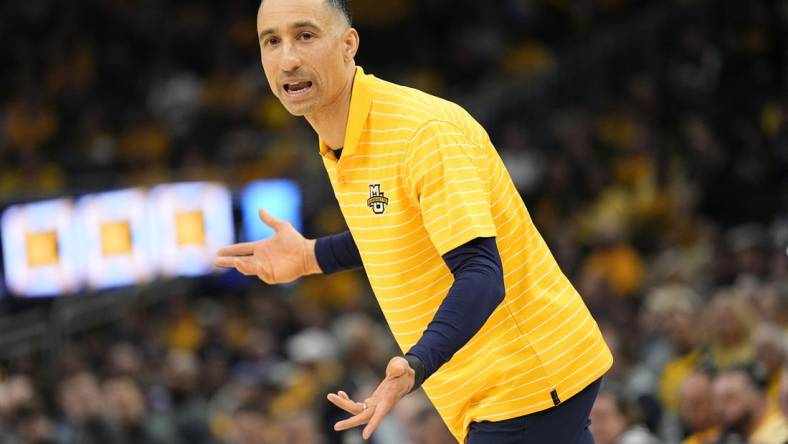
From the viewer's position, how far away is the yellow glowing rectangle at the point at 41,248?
11.0 meters

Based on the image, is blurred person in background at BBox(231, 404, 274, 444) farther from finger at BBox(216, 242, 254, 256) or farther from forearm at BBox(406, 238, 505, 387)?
forearm at BBox(406, 238, 505, 387)

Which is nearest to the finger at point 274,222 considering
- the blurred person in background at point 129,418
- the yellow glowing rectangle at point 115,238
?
the blurred person in background at point 129,418

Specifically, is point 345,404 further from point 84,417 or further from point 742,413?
point 84,417

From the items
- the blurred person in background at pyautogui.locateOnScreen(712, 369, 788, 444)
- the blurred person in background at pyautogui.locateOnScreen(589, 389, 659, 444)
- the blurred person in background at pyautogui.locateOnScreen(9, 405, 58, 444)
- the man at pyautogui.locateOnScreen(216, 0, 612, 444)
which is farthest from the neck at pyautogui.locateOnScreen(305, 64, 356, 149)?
the blurred person in background at pyautogui.locateOnScreen(9, 405, 58, 444)

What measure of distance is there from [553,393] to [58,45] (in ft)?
44.8

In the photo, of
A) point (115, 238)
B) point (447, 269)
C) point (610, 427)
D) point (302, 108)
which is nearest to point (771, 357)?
point (610, 427)

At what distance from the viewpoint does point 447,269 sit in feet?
10.1

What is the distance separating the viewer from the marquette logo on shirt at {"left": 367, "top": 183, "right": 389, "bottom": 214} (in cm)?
308

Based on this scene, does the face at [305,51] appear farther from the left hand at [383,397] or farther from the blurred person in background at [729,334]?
the blurred person in background at [729,334]

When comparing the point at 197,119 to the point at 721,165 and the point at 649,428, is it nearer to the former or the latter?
the point at 721,165

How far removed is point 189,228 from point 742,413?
7154 mm

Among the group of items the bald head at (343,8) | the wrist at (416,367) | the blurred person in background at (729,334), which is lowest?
the blurred person in background at (729,334)

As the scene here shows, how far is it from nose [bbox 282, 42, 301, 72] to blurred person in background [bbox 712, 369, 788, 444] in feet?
10.5

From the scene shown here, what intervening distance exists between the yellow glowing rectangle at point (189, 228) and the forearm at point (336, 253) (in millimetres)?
8173
